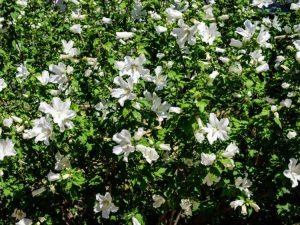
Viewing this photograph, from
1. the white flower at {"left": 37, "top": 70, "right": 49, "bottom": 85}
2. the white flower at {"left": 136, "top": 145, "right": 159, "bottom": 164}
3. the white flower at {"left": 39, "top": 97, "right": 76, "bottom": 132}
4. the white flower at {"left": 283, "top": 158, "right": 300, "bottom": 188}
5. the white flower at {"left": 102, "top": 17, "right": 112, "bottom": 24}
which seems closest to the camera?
the white flower at {"left": 136, "top": 145, "right": 159, "bottom": 164}

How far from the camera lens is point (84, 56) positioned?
3.45 m

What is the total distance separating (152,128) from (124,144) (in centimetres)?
36

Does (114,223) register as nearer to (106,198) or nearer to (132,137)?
(106,198)

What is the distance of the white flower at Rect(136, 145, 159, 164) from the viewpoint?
9.34 ft

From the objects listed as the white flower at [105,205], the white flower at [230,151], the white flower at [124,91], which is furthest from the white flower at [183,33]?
the white flower at [105,205]

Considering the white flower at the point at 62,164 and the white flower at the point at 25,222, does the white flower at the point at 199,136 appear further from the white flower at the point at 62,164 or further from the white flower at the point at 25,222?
the white flower at the point at 25,222

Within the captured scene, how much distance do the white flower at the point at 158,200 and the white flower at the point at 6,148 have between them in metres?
1.14

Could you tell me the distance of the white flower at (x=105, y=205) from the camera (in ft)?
10.9

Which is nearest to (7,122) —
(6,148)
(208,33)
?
(6,148)

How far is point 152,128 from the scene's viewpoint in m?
3.21

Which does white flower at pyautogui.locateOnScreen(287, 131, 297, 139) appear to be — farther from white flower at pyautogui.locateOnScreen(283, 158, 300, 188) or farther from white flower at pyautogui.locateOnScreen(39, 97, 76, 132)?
white flower at pyautogui.locateOnScreen(39, 97, 76, 132)

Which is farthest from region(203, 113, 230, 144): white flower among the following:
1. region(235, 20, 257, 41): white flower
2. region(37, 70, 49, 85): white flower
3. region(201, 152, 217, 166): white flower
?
region(37, 70, 49, 85): white flower

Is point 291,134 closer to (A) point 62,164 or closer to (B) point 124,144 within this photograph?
(B) point 124,144

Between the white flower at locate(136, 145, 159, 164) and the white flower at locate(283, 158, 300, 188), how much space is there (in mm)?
1055
